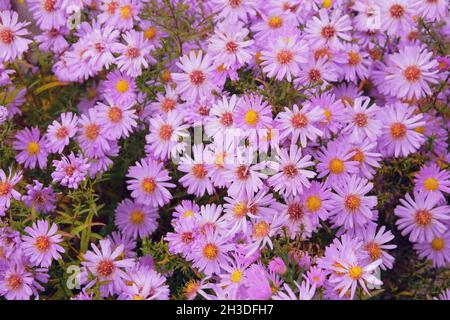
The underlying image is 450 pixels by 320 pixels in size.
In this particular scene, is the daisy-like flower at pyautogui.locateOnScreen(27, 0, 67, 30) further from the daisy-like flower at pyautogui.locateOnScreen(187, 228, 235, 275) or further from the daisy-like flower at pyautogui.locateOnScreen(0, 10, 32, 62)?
the daisy-like flower at pyautogui.locateOnScreen(187, 228, 235, 275)

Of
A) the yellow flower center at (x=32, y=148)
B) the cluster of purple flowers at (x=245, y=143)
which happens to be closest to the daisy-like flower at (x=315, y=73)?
the cluster of purple flowers at (x=245, y=143)

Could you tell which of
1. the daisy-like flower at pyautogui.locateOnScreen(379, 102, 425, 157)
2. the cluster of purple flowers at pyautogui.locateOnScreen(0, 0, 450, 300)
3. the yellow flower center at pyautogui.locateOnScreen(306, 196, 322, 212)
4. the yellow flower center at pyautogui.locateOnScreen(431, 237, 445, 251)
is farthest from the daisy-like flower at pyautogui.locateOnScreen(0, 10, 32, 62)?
the yellow flower center at pyautogui.locateOnScreen(431, 237, 445, 251)

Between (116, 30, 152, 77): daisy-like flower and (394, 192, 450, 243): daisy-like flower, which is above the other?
(116, 30, 152, 77): daisy-like flower

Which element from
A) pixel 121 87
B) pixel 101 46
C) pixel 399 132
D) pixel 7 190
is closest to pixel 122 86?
pixel 121 87

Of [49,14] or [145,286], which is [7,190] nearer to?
[145,286]

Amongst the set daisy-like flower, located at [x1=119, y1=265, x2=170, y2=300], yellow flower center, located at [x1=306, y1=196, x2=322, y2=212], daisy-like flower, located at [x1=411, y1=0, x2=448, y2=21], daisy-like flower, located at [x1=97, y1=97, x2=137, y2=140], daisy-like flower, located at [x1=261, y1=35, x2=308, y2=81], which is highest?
daisy-like flower, located at [x1=411, y1=0, x2=448, y2=21]

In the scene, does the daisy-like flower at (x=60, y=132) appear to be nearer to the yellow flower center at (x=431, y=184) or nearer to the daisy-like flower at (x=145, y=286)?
the daisy-like flower at (x=145, y=286)
